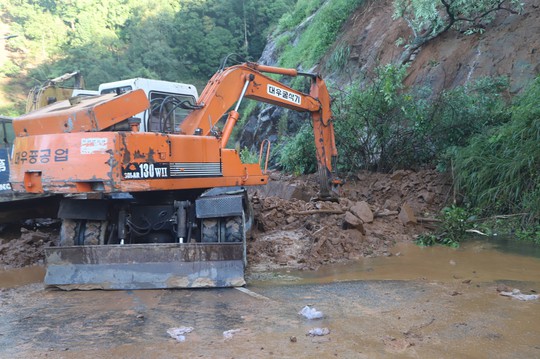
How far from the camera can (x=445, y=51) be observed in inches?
590

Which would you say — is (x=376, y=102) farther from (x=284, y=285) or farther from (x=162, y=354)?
(x=162, y=354)

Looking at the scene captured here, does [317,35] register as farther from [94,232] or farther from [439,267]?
[94,232]

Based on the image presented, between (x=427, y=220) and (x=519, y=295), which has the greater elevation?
(x=427, y=220)

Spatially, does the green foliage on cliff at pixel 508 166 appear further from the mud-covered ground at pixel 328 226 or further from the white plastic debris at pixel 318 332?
the white plastic debris at pixel 318 332

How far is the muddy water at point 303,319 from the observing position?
4016 mm

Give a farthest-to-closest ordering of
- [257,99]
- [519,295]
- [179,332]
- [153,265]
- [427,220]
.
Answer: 1. [427,220]
2. [257,99]
3. [153,265]
4. [519,295]
5. [179,332]

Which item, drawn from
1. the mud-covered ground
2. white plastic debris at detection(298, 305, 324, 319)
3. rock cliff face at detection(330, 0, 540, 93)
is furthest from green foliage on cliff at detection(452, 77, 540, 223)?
white plastic debris at detection(298, 305, 324, 319)

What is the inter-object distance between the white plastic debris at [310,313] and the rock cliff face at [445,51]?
396 inches

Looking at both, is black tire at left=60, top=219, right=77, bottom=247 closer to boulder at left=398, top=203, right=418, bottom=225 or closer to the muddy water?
the muddy water

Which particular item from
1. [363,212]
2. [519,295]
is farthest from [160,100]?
[519,295]

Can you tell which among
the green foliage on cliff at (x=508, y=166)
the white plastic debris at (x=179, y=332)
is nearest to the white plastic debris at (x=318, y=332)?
the white plastic debris at (x=179, y=332)

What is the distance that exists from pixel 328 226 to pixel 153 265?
3.49m

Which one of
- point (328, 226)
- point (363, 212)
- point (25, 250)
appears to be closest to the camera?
point (25, 250)

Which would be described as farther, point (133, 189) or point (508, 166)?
point (508, 166)
